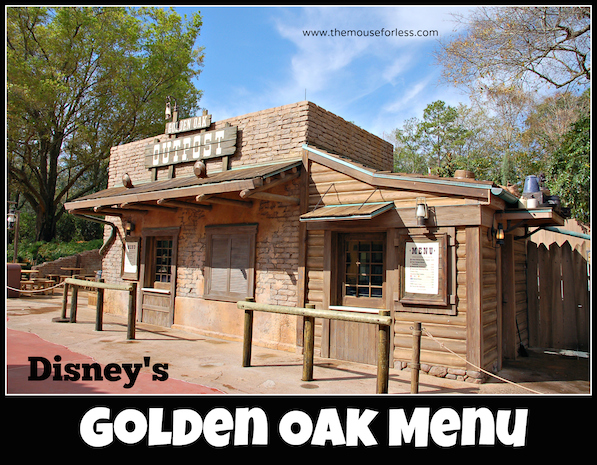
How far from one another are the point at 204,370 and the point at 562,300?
703cm

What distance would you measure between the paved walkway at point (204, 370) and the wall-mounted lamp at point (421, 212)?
7.81 feet

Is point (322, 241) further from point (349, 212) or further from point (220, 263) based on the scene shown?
point (220, 263)

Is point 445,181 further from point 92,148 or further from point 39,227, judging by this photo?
point 39,227

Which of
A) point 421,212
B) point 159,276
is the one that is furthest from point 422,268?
point 159,276

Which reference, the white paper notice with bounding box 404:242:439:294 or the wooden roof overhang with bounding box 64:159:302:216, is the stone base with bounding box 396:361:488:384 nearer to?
the white paper notice with bounding box 404:242:439:294

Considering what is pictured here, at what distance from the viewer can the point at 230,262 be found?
916 centimetres

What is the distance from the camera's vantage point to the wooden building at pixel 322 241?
6.48 meters

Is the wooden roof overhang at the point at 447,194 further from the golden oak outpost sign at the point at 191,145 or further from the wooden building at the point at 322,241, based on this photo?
the golden oak outpost sign at the point at 191,145

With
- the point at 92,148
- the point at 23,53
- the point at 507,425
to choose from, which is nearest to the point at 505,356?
the point at 507,425

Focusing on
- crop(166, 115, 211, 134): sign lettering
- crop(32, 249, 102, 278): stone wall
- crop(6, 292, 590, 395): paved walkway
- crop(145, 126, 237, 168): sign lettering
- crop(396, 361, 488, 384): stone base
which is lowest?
crop(6, 292, 590, 395): paved walkway

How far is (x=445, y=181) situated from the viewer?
21.2ft

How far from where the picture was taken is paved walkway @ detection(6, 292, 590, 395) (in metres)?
5.73

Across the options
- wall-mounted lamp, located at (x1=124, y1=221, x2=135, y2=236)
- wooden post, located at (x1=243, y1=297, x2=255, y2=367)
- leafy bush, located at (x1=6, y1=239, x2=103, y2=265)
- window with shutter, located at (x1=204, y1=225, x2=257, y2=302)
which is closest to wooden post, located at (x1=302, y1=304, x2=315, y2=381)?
wooden post, located at (x1=243, y1=297, x2=255, y2=367)

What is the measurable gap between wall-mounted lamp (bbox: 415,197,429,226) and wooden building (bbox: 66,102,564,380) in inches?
0.7
